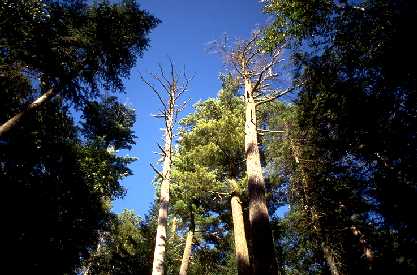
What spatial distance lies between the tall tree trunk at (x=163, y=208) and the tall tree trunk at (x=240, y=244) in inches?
166

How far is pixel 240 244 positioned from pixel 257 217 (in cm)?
593

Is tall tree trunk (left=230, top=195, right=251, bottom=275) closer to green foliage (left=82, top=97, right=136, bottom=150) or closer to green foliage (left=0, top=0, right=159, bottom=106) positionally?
green foliage (left=0, top=0, right=159, bottom=106)

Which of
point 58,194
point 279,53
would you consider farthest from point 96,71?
point 279,53

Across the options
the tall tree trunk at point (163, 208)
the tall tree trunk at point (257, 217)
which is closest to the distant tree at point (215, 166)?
the tall tree trunk at point (163, 208)

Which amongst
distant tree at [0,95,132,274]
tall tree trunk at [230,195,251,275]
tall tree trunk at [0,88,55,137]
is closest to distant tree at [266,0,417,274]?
tall tree trunk at [230,195,251,275]

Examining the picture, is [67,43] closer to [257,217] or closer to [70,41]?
[70,41]

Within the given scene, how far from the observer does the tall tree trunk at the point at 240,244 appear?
12.4 metres

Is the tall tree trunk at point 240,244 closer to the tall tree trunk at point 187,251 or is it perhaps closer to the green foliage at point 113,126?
the tall tree trunk at point 187,251

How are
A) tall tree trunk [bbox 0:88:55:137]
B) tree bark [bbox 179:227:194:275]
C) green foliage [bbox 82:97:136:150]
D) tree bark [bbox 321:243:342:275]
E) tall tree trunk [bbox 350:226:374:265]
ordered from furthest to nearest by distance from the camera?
green foliage [bbox 82:97:136:150] < tree bark [bbox 179:227:194:275] < tall tree trunk [bbox 350:226:374:265] < tree bark [bbox 321:243:342:275] < tall tree trunk [bbox 0:88:55:137]

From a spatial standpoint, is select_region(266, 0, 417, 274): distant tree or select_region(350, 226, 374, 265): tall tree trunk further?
select_region(350, 226, 374, 265): tall tree trunk

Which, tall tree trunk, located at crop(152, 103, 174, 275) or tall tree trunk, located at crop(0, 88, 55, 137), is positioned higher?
tall tree trunk, located at crop(0, 88, 55, 137)

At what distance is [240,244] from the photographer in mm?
12969

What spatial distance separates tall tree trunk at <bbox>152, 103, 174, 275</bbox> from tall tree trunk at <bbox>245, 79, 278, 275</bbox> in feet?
9.10

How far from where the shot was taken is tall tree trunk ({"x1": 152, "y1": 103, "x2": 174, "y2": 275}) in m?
8.58
